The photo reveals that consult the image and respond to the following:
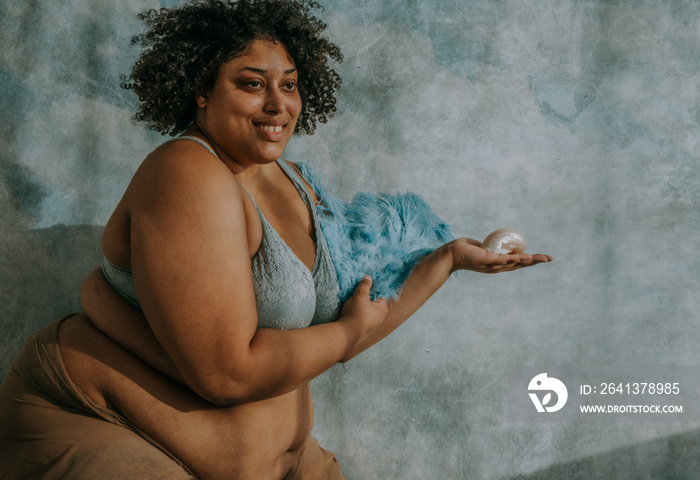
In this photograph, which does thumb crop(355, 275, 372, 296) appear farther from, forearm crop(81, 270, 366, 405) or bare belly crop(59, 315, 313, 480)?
bare belly crop(59, 315, 313, 480)

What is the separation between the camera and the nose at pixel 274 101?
4.36 ft

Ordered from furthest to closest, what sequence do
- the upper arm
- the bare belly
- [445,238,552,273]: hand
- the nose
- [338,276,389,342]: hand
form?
[445,238,552,273]: hand
[338,276,389,342]: hand
the nose
the bare belly
the upper arm

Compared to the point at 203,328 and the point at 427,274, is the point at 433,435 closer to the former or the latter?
the point at 427,274

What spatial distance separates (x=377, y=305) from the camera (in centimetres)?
152

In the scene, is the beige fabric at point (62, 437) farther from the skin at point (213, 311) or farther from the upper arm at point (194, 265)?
the upper arm at point (194, 265)

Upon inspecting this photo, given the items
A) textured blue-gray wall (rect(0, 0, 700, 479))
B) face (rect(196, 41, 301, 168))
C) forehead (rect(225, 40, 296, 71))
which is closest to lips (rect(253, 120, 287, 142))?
face (rect(196, 41, 301, 168))

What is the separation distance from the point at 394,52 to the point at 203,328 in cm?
161

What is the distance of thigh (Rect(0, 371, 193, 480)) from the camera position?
1161 millimetres

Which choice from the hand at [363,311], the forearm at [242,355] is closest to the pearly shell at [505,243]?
the hand at [363,311]

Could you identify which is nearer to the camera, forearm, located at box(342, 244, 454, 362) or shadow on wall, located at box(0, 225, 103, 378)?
forearm, located at box(342, 244, 454, 362)

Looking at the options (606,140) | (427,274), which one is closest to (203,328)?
→ (427,274)

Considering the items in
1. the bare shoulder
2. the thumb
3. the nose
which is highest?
the nose

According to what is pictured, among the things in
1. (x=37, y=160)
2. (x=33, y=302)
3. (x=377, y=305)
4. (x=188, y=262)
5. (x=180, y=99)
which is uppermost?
(x=180, y=99)

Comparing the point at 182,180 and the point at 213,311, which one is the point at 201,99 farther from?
the point at 213,311
